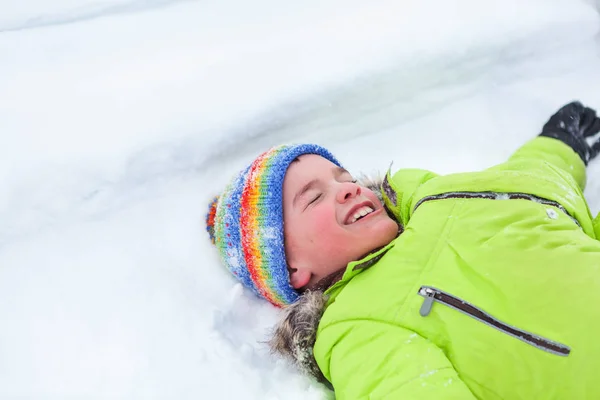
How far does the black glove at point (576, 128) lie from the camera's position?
5.95ft

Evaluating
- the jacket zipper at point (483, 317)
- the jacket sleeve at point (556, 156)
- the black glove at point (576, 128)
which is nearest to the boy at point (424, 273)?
the jacket zipper at point (483, 317)

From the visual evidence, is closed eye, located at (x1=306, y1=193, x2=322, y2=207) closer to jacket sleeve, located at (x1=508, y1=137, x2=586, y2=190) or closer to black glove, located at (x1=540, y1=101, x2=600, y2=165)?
jacket sleeve, located at (x1=508, y1=137, x2=586, y2=190)

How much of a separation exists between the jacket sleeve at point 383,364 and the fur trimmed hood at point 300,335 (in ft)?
0.12

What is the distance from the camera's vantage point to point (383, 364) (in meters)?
1.10

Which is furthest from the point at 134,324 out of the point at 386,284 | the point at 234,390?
the point at 386,284

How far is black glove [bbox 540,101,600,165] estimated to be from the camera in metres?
1.81

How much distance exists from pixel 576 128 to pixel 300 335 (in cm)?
136

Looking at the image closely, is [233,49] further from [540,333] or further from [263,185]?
[540,333]

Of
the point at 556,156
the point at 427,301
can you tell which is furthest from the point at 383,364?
the point at 556,156

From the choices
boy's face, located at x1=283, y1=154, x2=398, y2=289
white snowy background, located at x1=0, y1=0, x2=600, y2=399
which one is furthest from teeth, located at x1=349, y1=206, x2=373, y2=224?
white snowy background, located at x1=0, y1=0, x2=600, y2=399

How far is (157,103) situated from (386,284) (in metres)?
1.08

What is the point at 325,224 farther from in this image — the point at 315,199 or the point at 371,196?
the point at 371,196

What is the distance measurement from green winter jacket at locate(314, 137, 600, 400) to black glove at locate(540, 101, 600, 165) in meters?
0.51

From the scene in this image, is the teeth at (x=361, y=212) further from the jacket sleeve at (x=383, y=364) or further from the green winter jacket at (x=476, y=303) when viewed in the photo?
the jacket sleeve at (x=383, y=364)
